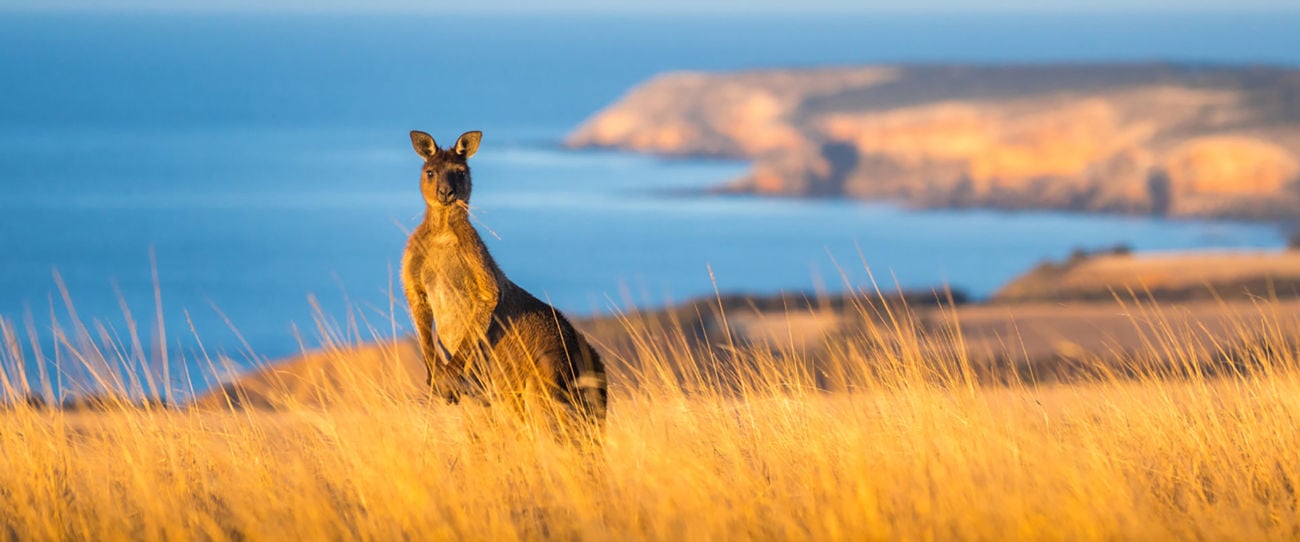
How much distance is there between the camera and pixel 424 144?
588 centimetres

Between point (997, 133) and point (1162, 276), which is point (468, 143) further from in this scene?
point (997, 133)

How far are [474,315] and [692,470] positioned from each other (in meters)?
1.01

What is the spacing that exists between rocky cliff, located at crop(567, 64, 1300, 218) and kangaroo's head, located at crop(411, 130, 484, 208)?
2908 inches

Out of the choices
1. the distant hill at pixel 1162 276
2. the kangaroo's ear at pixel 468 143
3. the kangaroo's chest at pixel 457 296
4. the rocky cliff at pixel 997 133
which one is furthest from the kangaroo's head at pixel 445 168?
the rocky cliff at pixel 997 133

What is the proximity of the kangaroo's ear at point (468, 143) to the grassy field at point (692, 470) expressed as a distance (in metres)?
0.96

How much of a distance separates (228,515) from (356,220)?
89377 millimetres

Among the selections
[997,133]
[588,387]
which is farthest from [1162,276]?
[997,133]

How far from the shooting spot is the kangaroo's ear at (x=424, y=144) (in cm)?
586

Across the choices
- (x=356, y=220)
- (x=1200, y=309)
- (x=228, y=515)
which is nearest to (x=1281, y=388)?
(x=228, y=515)

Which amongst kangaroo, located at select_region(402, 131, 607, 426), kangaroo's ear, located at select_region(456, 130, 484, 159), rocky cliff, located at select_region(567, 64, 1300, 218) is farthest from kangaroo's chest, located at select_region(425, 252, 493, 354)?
rocky cliff, located at select_region(567, 64, 1300, 218)

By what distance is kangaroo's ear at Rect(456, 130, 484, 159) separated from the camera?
19.2 ft

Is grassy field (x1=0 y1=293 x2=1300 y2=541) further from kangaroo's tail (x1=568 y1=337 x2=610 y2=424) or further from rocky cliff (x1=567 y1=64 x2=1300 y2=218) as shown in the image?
rocky cliff (x1=567 y1=64 x2=1300 y2=218)

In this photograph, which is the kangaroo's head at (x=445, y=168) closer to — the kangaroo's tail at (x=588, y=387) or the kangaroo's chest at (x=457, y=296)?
the kangaroo's chest at (x=457, y=296)

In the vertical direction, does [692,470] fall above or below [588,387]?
below
